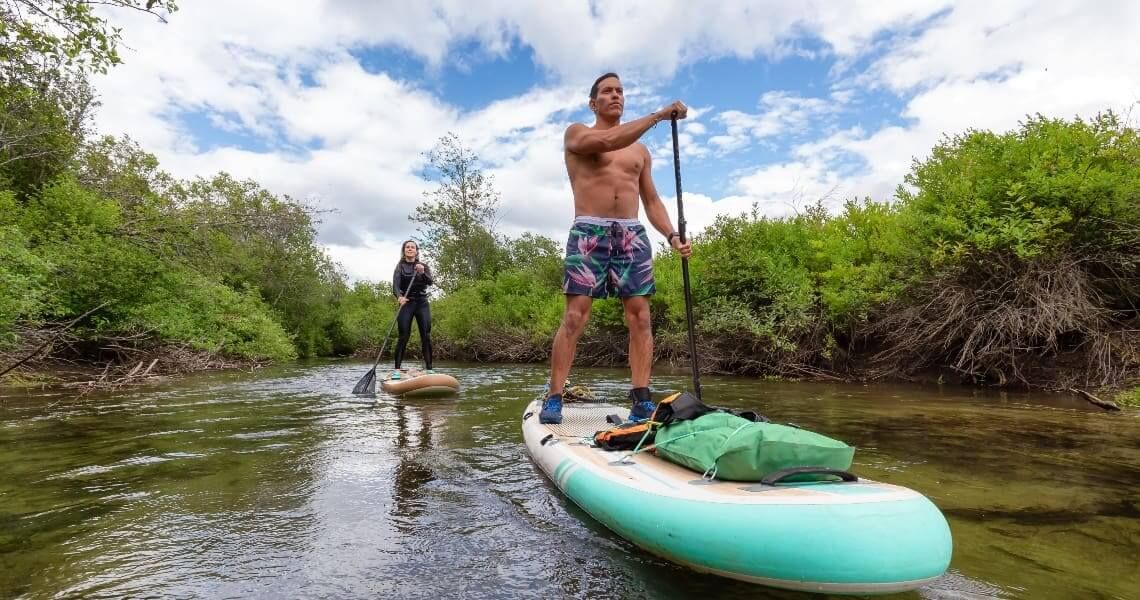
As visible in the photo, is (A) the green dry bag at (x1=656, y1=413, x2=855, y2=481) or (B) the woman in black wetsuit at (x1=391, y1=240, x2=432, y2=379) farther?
(B) the woman in black wetsuit at (x1=391, y1=240, x2=432, y2=379)

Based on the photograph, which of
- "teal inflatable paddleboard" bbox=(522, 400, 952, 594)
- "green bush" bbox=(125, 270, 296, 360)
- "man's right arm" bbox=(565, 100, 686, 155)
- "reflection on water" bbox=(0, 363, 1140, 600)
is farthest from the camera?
"green bush" bbox=(125, 270, 296, 360)

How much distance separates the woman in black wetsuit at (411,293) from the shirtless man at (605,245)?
5.31 metres

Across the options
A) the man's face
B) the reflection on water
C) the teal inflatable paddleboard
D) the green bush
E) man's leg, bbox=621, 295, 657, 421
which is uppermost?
the man's face

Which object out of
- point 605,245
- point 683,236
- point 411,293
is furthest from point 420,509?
point 411,293

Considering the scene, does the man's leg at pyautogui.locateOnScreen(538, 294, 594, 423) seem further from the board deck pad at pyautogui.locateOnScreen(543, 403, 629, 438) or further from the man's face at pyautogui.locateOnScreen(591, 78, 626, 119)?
the man's face at pyautogui.locateOnScreen(591, 78, 626, 119)

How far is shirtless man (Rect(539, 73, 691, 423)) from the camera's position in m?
4.04

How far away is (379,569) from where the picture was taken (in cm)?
212

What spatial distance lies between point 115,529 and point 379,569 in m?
1.33

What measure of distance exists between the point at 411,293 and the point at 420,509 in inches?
268

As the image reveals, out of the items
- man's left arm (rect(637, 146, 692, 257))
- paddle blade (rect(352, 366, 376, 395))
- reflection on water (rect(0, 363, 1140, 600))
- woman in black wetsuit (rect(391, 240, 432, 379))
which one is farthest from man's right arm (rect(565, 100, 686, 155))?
paddle blade (rect(352, 366, 376, 395))

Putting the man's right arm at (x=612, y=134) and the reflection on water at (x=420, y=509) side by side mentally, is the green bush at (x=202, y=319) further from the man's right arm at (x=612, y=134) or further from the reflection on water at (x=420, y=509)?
the man's right arm at (x=612, y=134)

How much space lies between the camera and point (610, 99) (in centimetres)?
431

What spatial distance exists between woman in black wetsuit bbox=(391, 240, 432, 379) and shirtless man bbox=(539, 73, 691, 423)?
531 cm

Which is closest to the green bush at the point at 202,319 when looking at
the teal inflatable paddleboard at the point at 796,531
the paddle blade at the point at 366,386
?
the paddle blade at the point at 366,386
